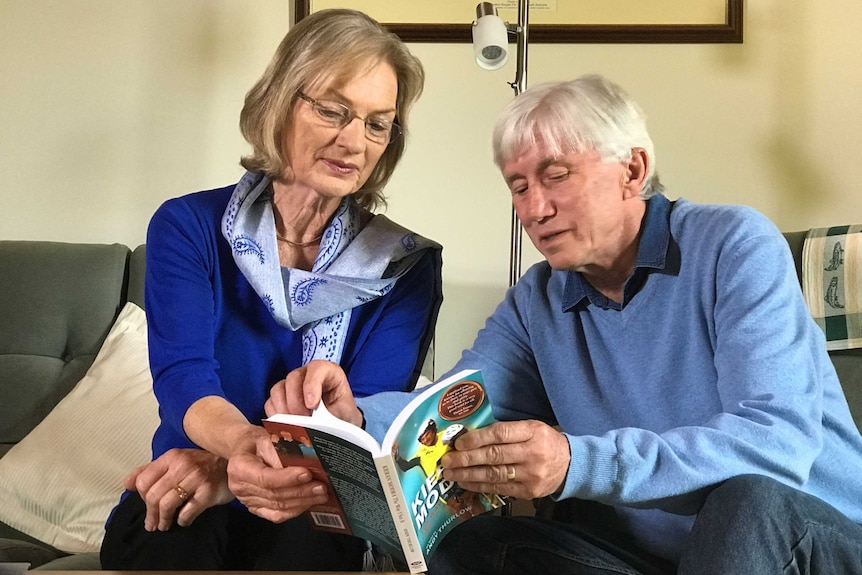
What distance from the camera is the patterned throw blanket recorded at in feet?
5.15

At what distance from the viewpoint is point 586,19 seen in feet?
6.72

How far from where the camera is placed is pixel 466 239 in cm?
205

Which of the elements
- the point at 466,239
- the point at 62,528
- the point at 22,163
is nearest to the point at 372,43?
the point at 466,239

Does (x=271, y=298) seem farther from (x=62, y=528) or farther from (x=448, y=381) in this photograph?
(x=62, y=528)

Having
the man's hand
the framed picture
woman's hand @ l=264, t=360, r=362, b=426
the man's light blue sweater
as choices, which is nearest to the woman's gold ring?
woman's hand @ l=264, t=360, r=362, b=426

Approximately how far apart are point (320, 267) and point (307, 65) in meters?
0.32

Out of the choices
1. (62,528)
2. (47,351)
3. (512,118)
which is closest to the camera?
(512,118)

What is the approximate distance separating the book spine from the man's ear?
59 centimetres

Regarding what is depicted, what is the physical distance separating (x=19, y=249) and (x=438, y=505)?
1376mm

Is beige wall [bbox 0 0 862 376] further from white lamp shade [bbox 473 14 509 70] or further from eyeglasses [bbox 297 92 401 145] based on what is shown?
eyeglasses [bbox 297 92 401 145]

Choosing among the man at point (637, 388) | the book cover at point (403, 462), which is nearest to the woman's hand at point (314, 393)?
the man at point (637, 388)

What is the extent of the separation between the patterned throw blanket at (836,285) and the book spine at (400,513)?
1.04 metres

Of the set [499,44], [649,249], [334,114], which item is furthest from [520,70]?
[649,249]

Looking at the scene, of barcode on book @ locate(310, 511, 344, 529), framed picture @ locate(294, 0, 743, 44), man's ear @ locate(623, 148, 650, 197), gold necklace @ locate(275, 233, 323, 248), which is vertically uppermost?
framed picture @ locate(294, 0, 743, 44)
